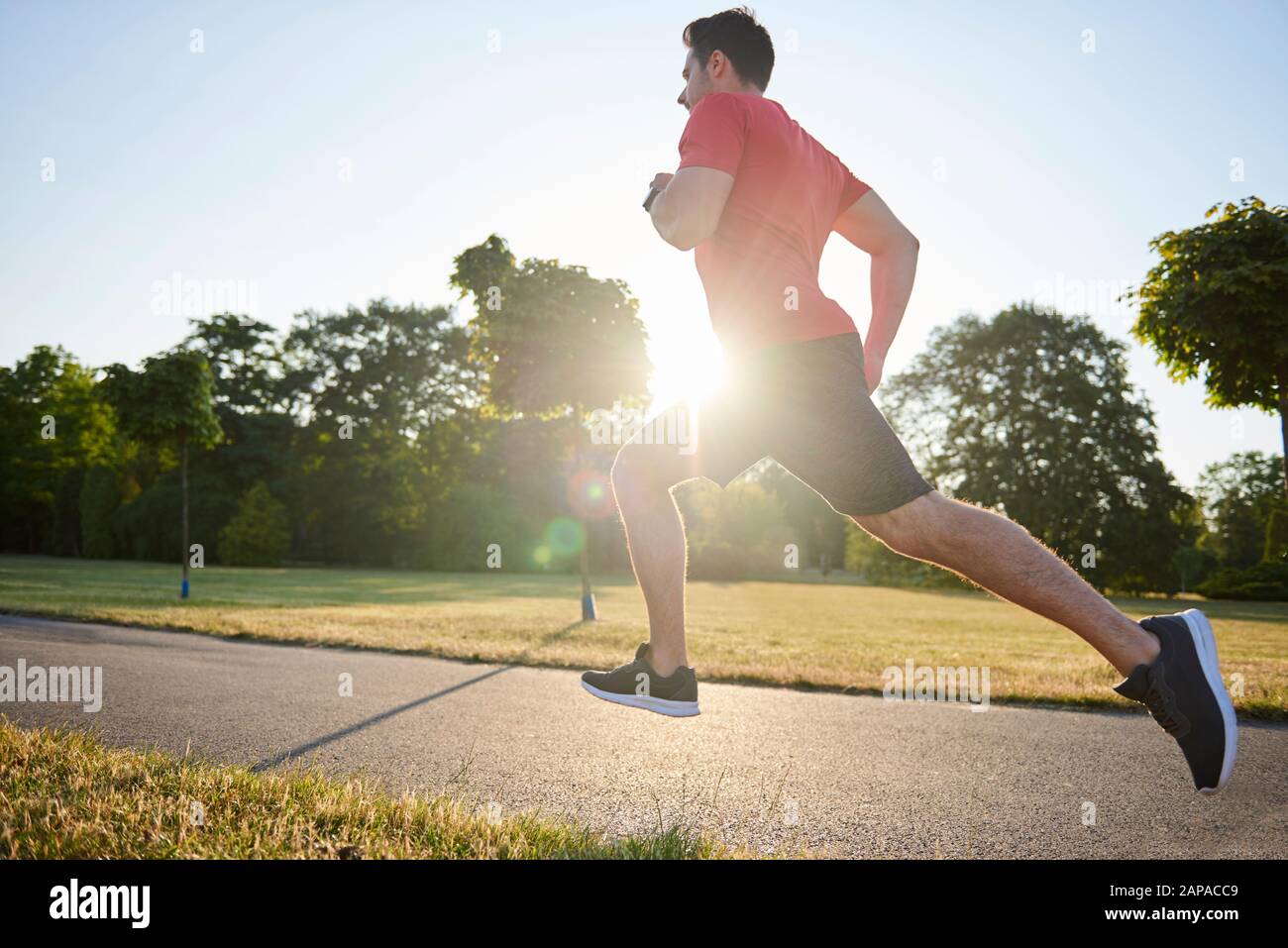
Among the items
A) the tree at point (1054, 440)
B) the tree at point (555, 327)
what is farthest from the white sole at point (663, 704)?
the tree at point (1054, 440)

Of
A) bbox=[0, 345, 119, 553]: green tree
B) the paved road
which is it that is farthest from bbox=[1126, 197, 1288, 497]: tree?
bbox=[0, 345, 119, 553]: green tree

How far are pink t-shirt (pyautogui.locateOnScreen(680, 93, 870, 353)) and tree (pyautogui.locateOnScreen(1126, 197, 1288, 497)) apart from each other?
26.6 feet

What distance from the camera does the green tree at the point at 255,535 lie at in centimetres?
4294

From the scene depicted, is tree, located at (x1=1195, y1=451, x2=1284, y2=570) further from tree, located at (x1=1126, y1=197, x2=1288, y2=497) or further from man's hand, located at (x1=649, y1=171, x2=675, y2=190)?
man's hand, located at (x1=649, y1=171, x2=675, y2=190)

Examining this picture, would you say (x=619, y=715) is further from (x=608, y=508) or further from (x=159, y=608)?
(x=608, y=508)

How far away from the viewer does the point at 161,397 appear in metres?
18.3

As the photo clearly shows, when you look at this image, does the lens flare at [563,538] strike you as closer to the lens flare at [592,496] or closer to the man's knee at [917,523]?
the lens flare at [592,496]

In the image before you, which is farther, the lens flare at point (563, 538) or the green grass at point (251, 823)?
the lens flare at point (563, 538)

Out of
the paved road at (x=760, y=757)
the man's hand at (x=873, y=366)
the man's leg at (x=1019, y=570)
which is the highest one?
the man's hand at (x=873, y=366)

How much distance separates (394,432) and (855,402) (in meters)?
52.2

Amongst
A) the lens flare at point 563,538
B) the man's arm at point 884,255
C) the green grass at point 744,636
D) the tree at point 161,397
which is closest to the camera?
the man's arm at point 884,255

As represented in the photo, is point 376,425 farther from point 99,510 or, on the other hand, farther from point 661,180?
→ point 661,180

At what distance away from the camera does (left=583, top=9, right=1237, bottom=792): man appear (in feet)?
6.57

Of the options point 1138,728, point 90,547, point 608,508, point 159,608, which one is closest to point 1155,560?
point 608,508
